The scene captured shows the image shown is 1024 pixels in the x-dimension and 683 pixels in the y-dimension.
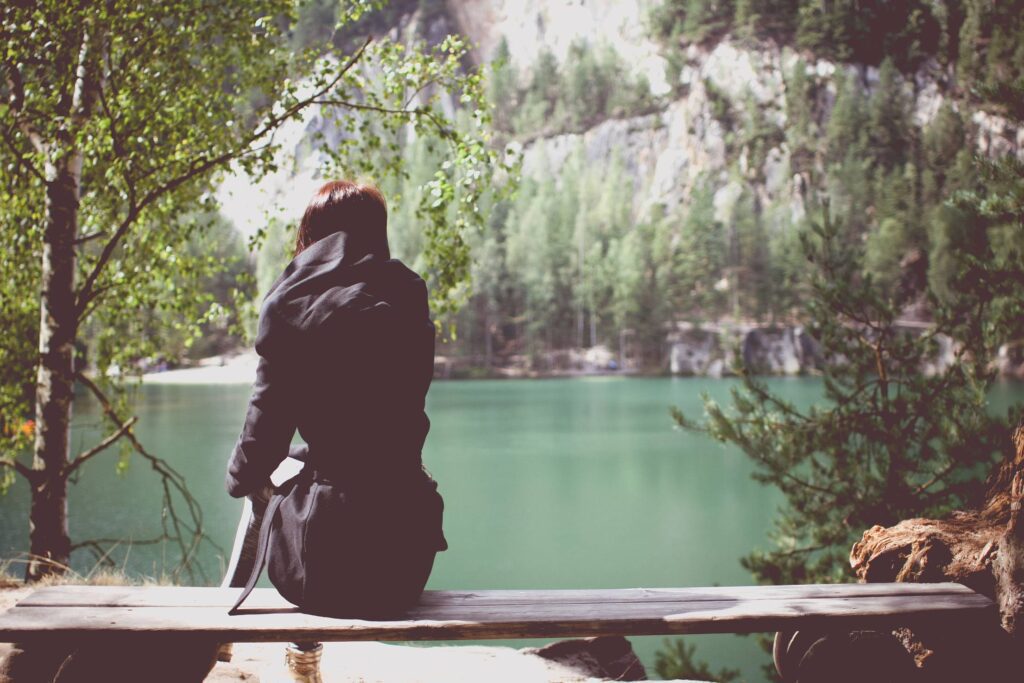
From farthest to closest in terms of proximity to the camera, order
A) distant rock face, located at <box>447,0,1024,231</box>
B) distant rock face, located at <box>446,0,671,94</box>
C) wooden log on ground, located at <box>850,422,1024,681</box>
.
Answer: distant rock face, located at <box>446,0,671,94</box>, distant rock face, located at <box>447,0,1024,231</box>, wooden log on ground, located at <box>850,422,1024,681</box>

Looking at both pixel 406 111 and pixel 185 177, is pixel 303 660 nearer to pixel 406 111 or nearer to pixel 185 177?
pixel 185 177

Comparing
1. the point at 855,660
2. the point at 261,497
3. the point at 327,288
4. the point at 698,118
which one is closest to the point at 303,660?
the point at 261,497

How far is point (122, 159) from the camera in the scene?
12.0 ft

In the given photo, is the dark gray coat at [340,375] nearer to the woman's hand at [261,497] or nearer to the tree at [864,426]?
the woman's hand at [261,497]

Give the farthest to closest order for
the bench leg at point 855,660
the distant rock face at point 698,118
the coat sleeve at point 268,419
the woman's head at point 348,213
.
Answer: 1. the distant rock face at point 698,118
2. the bench leg at point 855,660
3. the woman's head at point 348,213
4. the coat sleeve at point 268,419

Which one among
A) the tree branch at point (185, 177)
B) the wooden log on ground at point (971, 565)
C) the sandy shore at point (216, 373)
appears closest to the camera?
the wooden log on ground at point (971, 565)

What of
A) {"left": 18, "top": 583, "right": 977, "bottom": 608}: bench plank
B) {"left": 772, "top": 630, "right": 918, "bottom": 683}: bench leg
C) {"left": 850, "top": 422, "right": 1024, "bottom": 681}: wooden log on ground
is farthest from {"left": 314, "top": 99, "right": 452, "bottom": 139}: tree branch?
{"left": 772, "top": 630, "right": 918, "bottom": 683}: bench leg

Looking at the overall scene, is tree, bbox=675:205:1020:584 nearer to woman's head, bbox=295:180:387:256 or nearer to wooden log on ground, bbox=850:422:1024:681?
wooden log on ground, bbox=850:422:1024:681

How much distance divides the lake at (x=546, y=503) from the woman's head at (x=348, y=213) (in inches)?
131

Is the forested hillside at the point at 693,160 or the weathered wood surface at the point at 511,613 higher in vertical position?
the forested hillside at the point at 693,160

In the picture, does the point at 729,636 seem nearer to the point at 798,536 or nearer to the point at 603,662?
the point at 798,536

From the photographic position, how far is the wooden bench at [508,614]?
1803mm

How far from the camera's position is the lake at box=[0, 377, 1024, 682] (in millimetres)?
9117

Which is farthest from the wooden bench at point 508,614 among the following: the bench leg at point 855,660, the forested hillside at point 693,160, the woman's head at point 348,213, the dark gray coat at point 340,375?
the forested hillside at point 693,160
